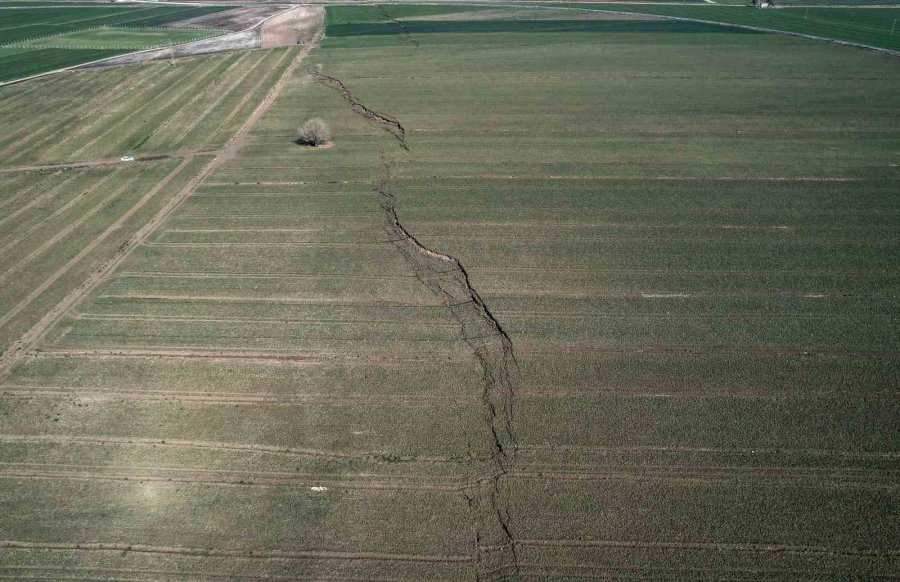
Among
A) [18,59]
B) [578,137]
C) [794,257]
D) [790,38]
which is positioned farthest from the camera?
[790,38]

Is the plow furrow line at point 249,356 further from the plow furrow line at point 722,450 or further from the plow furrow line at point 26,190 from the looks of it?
the plow furrow line at point 26,190

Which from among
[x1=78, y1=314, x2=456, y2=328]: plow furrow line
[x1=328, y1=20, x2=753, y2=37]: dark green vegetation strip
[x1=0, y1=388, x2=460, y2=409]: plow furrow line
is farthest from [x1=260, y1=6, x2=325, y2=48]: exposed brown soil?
[x1=0, y1=388, x2=460, y2=409]: plow furrow line

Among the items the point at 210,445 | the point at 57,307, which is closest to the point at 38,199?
the point at 57,307

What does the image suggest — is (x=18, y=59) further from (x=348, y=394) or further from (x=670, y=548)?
(x=670, y=548)

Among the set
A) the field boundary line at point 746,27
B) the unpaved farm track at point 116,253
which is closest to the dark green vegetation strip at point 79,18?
the field boundary line at point 746,27

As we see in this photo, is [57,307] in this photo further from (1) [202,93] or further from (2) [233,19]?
(2) [233,19]

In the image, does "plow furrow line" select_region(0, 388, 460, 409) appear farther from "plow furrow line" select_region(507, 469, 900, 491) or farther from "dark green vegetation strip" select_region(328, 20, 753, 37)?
"dark green vegetation strip" select_region(328, 20, 753, 37)

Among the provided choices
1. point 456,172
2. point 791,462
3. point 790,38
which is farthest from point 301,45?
point 791,462
